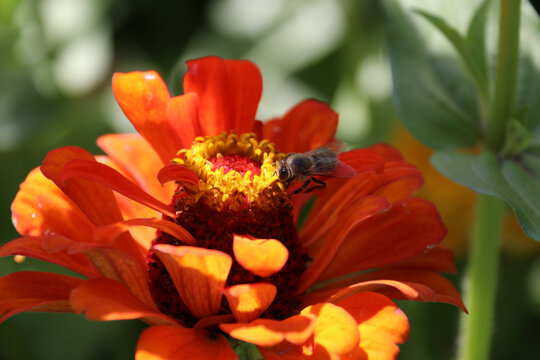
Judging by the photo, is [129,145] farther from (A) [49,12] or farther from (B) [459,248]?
(A) [49,12]

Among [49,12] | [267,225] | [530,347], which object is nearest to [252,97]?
[267,225]

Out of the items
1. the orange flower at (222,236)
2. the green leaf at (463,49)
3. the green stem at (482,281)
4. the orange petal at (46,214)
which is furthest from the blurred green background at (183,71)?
the orange petal at (46,214)

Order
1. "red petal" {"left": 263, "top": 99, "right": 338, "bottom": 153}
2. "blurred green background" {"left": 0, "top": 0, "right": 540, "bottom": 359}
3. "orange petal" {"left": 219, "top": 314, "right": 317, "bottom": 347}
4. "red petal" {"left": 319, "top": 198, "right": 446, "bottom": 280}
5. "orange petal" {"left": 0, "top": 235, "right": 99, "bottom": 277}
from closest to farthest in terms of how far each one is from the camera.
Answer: "orange petal" {"left": 219, "top": 314, "right": 317, "bottom": 347} < "orange petal" {"left": 0, "top": 235, "right": 99, "bottom": 277} < "red petal" {"left": 319, "top": 198, "right": 446, "bottom": 280} < "red petal" {"left": 263, "top": 99, "right": 338, "bottom": 153} < "blurred green background" {"left": 0, "top": 0, "right": 540, "bottom": 359}

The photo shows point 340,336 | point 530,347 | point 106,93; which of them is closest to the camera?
point 340,336

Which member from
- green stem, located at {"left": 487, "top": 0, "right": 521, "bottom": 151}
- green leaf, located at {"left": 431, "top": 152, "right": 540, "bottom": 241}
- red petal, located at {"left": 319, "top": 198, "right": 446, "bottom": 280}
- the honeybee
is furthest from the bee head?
green stem, located at {"left": 487, "top": 0, "right": 521, "bottom": 151}

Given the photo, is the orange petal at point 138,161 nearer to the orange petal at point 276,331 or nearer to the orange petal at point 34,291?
the orange petal at point 34,291

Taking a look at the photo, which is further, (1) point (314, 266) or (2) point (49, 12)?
(2) point (49, 12)

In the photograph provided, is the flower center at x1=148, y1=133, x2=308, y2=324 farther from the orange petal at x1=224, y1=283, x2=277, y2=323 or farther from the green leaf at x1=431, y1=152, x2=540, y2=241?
the green leaf at x1=431, y1=152, x2=540, y2=241
